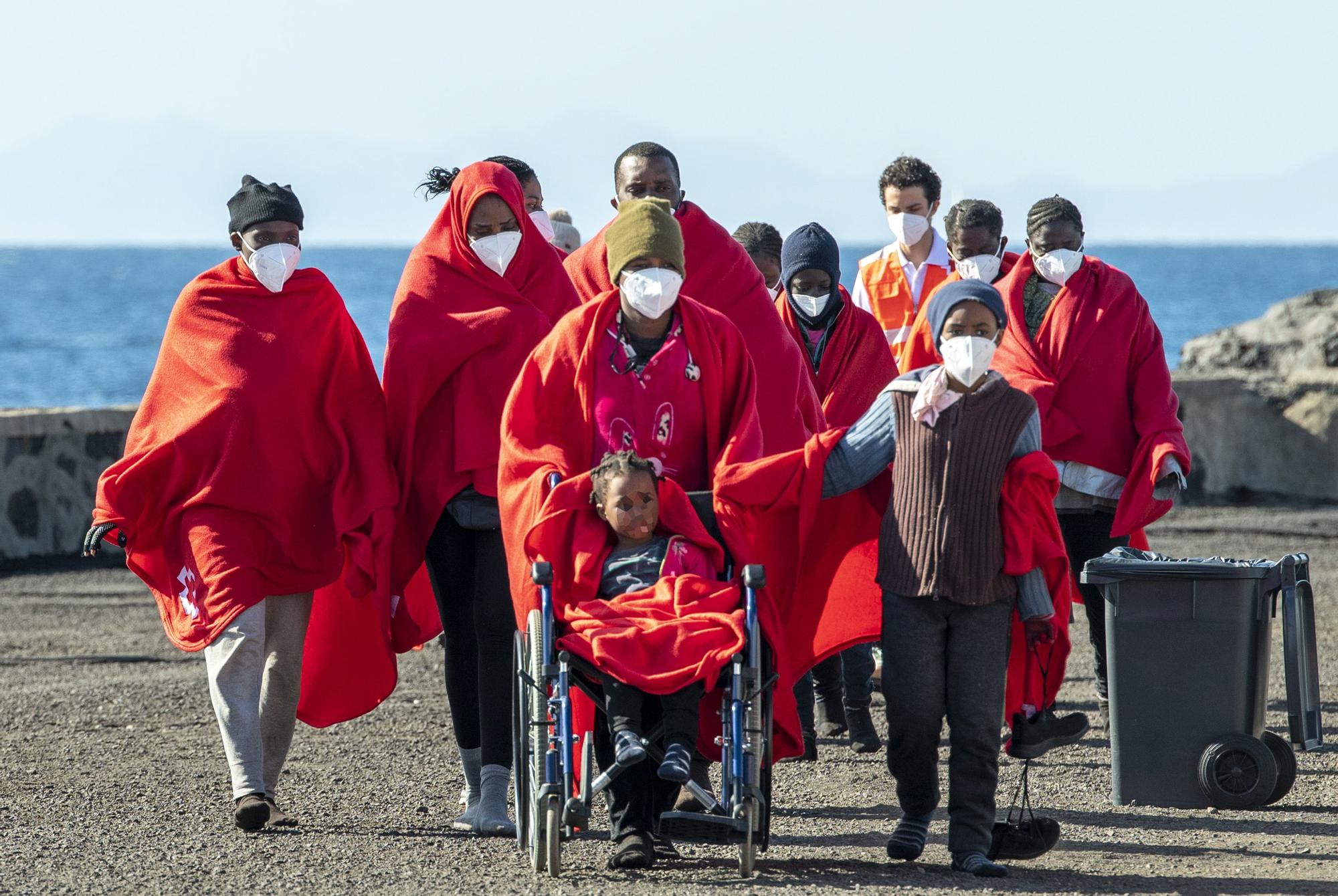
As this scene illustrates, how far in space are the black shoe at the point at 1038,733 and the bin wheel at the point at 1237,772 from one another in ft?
2.54

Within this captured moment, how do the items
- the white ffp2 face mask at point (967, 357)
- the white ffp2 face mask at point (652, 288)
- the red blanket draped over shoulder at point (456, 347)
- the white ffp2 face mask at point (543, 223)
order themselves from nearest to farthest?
1. the white ffp2 face mask at point (967, 357)
2. the white ffp2 face mask at point (652, 288)
3. the red blanket draped over shoulder at point (456, 347)
4. the white ffp2 face mask at point (543, 223)

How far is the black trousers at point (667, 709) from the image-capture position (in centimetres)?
538

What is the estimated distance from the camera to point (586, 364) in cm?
584

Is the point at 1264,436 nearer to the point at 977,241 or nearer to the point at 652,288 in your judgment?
the point at 977,241

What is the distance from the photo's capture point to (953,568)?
5520 mm

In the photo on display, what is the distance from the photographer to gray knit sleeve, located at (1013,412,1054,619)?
5.59 metres

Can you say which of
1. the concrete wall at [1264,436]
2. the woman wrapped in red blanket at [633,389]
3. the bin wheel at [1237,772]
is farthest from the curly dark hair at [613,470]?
the concrete wall at [1264,436]

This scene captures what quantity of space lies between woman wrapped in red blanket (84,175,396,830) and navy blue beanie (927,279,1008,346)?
1938 millimetres

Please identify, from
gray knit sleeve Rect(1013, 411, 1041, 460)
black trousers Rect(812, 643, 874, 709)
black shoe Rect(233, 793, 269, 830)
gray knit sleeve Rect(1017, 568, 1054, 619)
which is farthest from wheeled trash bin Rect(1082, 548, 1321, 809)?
black shoe Rect(233, 793, 269, 830)

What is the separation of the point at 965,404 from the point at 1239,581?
142cm

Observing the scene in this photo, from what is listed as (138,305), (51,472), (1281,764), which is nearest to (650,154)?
(1281,764)

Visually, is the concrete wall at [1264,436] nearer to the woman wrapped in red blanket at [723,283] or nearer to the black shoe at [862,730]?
the black shoe at [862,730]

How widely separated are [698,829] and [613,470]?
1.04 m

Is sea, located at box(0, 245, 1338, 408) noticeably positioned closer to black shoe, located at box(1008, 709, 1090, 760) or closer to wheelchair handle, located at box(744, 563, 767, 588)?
black shoe, located at box(1008, 709, 1090, 760)
